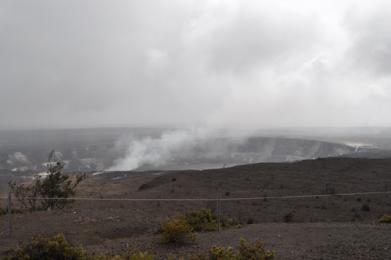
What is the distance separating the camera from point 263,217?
16.2m

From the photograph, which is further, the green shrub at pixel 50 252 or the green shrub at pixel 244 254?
the green shrub at pixel 50 252

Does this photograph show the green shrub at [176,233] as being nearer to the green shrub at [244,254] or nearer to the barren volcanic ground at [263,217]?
the barren volcanic ground at [263,217]

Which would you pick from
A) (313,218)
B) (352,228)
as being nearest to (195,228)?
(352,228)

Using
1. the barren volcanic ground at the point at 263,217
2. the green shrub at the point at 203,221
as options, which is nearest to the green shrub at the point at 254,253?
the barren volcanic ground at the point at 263,217

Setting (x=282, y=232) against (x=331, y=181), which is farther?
(x=331, y=181)

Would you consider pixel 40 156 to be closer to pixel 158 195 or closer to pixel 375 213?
pixel 158 195

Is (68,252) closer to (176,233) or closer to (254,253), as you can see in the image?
(176,233)

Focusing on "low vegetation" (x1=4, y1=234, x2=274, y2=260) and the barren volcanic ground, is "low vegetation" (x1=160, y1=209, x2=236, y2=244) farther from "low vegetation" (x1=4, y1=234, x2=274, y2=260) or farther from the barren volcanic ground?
"low vegetation" (x1=4, y1=234, x2=274, y2=260)

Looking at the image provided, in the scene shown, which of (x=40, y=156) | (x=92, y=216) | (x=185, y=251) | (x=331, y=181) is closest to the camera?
(x=185, y=251)

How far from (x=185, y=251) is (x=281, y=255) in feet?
6.83

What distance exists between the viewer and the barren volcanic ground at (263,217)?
8844 millimetres

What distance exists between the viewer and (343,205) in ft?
61.1

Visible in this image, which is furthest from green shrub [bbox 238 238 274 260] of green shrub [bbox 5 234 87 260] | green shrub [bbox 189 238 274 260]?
green shrub [bbox 5 234 87 260]

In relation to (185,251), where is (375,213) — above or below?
below
